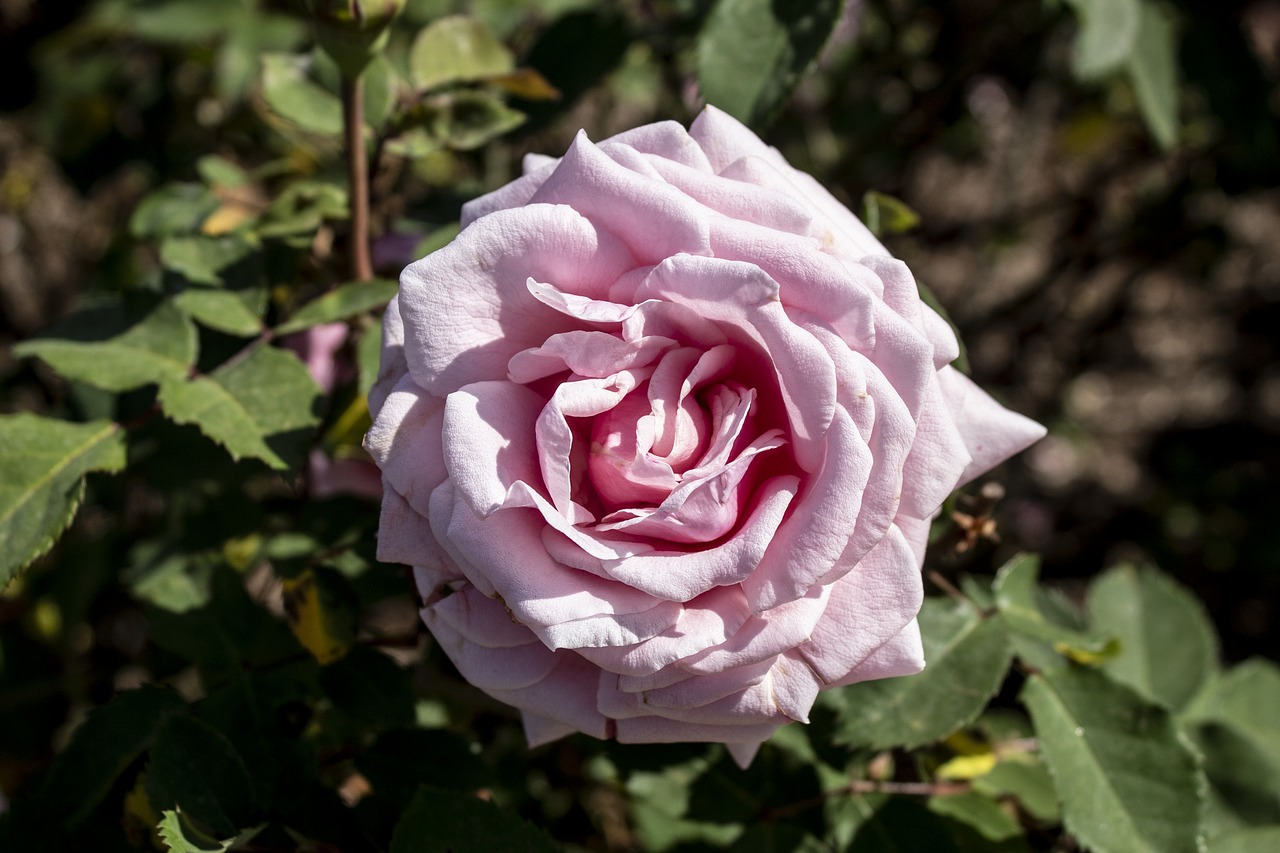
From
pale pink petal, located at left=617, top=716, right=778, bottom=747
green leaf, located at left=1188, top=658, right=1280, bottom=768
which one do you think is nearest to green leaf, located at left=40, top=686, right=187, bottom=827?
pale pink petal, located at left=617, top=716, right=778, bottom=747

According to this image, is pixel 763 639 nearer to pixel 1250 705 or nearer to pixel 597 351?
pixel 597 351

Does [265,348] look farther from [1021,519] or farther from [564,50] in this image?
[1021,519]

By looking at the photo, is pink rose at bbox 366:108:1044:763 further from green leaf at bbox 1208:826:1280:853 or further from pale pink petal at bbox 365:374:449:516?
green leaf at bbox 1208:826:1280:853

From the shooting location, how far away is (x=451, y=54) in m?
1.14

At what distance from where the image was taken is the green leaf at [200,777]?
2.87ft

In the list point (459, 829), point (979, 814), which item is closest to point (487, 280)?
point (459, 829)

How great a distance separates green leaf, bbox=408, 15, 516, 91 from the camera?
3.71 feet

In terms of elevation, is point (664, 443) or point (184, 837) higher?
point (664, 443)

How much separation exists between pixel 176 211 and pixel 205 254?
311 mm

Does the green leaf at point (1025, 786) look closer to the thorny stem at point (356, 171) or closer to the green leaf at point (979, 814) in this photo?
the green leaf at point (979, 814)

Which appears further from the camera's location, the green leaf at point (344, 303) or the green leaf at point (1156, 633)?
the green leaf at point (1156, 633)

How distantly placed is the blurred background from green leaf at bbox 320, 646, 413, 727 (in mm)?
77

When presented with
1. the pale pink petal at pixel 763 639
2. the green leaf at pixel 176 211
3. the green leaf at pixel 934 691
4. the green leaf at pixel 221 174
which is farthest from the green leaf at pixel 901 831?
the green leaf at pixel 221 174

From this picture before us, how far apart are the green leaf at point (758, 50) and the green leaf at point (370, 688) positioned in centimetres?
66
